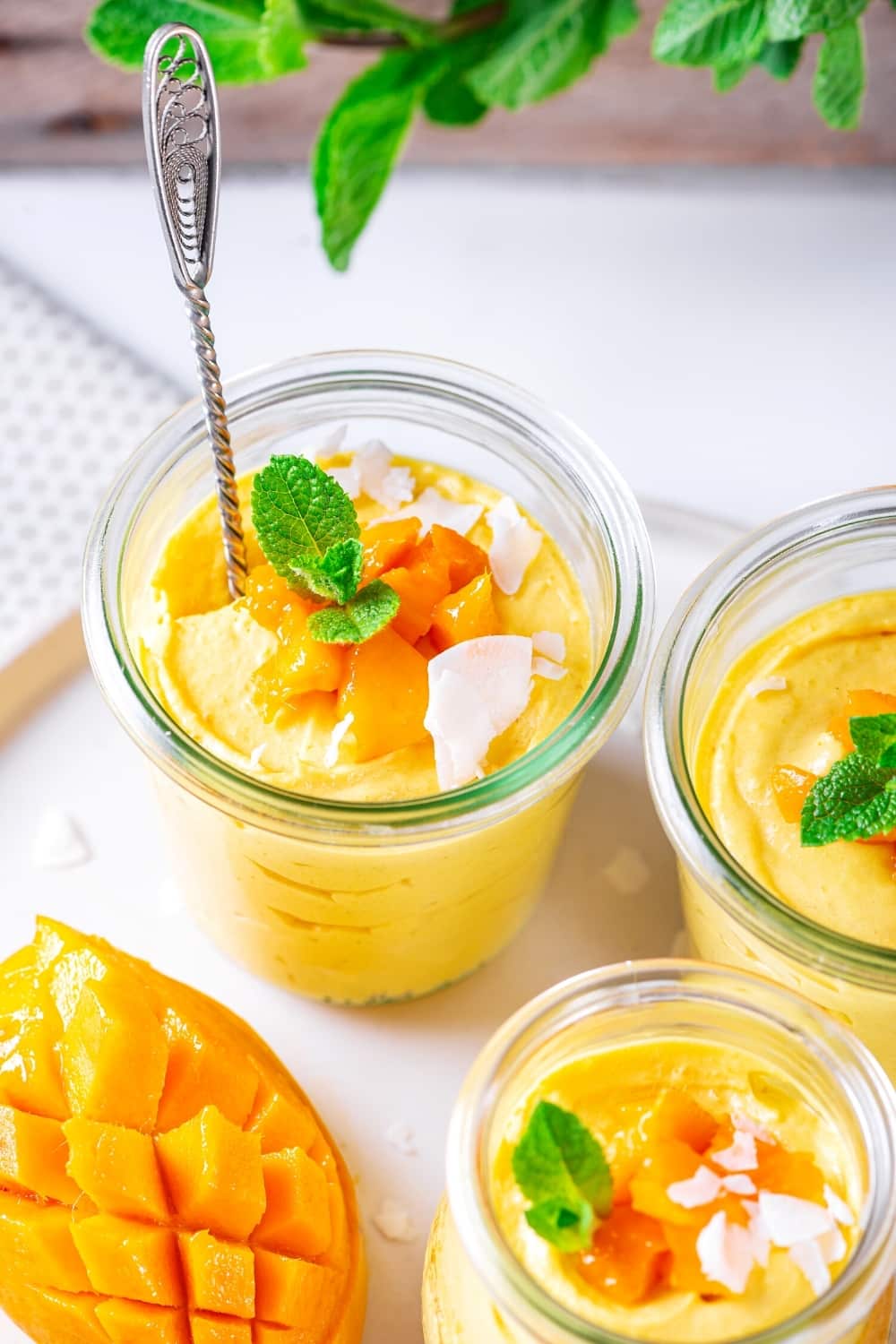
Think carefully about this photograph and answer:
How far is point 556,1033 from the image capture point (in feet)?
4.59

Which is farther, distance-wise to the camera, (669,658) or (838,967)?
(669,658)

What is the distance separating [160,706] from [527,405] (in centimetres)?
53

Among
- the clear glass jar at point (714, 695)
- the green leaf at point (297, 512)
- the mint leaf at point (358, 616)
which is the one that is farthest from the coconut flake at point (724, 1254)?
the green leaf at point (297, 512)

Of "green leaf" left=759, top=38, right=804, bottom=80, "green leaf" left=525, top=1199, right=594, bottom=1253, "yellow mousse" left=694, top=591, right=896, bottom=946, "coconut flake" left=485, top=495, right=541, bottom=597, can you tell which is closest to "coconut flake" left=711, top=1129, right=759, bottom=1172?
"green leaf" left=525, top=1199, right=594, bottom=1253

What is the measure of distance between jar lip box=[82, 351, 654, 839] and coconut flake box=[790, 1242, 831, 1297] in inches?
17.6

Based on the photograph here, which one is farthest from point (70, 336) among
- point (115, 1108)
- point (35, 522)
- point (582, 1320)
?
point (582, 1320)

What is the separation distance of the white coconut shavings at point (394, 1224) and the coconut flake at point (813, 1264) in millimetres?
522

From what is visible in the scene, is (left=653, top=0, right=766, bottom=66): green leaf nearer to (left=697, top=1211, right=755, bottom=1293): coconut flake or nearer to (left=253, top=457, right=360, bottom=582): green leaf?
(left=253, top=457, right=360, bottom=582): green leaf

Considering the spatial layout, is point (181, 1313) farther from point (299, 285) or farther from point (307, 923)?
point (299, 285)

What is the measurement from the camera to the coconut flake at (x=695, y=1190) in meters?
1.28

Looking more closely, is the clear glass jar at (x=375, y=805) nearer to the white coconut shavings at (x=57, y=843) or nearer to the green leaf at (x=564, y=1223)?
the white coconut shavings at (x=57, y=843)

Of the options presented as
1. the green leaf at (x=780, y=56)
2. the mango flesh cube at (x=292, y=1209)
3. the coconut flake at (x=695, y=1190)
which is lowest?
the mango flesh cube at (x=292, y=1209)

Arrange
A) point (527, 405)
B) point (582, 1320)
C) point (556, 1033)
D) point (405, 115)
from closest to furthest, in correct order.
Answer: point (582, 1320) < point (556, 1033) < point (527, 405) < point (405, 115)

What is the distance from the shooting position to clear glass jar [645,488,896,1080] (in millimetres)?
1449
